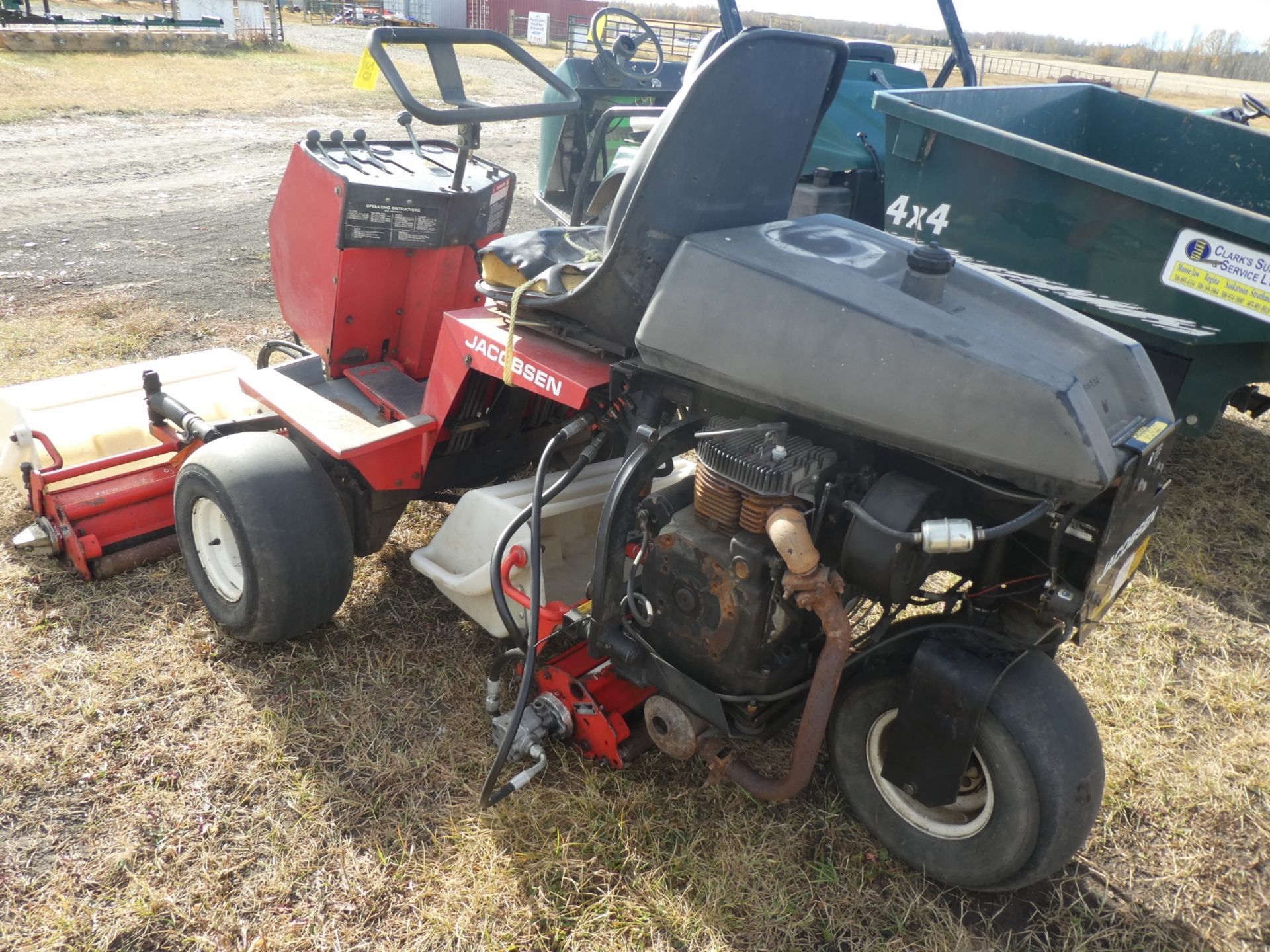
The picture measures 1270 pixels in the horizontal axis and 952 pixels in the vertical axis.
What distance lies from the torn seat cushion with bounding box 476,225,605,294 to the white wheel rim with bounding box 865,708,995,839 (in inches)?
48.0

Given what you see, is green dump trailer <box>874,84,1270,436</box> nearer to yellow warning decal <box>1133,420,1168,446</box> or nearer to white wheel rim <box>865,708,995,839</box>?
yellow warning decal <box>1133,420,1168,446</box>

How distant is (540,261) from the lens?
92.0 inches

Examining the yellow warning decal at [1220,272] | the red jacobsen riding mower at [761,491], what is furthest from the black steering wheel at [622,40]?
the yellow warning decal at [1220,272]

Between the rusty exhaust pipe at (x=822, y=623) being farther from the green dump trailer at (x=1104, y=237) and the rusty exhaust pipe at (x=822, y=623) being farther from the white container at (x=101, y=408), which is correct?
the white container at (x=101, y=408)

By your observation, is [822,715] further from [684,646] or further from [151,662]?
[151,662]

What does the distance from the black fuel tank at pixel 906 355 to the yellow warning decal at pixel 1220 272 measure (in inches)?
60.4

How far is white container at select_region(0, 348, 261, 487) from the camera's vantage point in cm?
329

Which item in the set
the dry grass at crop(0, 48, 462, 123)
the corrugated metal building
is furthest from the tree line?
the dry grass at crop(0, 48, 462, 123)

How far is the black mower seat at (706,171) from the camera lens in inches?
75.7

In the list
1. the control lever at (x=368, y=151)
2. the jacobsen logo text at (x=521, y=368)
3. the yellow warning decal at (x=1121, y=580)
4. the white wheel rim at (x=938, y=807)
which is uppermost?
the control lever at (x=368, y=151)

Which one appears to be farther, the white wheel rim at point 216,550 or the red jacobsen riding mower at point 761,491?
the white wheel rim at point 216,550

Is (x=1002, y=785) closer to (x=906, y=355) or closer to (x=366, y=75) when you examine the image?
(x=906, y=355)

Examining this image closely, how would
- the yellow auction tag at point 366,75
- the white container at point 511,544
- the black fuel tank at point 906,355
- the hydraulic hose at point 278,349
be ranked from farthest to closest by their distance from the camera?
the hydraulic hose at point 278,349
the yellow auction tag at point 366,75
the white container at point 511,544
the black fuel tank at point 906,355

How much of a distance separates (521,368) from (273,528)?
83 cm
